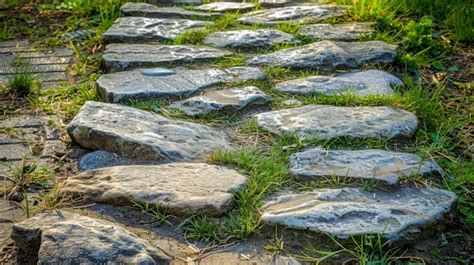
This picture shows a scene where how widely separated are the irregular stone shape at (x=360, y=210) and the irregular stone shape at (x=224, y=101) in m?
0.72

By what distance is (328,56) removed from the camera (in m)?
3.17

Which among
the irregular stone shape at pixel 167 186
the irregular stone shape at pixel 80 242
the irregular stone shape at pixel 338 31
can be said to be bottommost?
the irregular stone shape at pixel 338 31

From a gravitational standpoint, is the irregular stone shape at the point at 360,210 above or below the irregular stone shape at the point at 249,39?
above

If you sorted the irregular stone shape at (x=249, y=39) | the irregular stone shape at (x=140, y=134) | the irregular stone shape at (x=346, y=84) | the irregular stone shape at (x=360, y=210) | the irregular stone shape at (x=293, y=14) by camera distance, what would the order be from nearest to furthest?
the irregular stone shape at (x=360, y=210), the irregular stone shape at (x=140, y=134), the irregular stone shape at (x=346, y=84), the irregular stone shape at (x=249, y=39), the irregular stone shape at (x=293, y=14)

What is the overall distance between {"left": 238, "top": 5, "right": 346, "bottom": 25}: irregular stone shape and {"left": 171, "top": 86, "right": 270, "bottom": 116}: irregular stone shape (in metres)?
1.05

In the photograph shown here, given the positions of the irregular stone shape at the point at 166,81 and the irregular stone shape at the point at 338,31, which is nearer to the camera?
the irregular stone shape at the point at 166,81

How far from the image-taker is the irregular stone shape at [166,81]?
273 cm

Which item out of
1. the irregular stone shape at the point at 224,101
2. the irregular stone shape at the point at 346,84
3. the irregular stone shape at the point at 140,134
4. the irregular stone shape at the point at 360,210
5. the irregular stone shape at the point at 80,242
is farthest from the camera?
the irregular stone shape at the point at 346,84

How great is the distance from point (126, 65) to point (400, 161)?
139 cm

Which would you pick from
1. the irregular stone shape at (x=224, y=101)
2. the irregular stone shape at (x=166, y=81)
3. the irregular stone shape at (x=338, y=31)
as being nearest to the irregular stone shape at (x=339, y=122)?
the irregular stone shape at (x=224, y=101)

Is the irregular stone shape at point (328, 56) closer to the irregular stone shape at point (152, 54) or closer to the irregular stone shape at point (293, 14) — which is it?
the irregular stone shape at point (152, 54)

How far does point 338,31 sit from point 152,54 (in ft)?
3.38

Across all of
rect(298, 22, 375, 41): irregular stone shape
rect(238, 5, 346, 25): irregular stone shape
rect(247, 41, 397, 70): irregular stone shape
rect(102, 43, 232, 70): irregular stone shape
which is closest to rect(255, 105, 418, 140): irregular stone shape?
rect(247, 41, 397, 70): irregular stone shape

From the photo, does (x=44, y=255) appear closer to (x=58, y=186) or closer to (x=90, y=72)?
(x=58, y=186)
